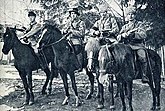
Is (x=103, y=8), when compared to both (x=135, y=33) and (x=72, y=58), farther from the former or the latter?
(x=72, y=58)

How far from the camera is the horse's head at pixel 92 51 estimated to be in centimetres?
217

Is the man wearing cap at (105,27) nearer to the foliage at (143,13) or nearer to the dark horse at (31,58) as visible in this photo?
the foliage at (143,13)

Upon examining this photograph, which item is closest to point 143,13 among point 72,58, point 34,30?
point 72,58

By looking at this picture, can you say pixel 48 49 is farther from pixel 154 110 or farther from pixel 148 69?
pixel 154 110

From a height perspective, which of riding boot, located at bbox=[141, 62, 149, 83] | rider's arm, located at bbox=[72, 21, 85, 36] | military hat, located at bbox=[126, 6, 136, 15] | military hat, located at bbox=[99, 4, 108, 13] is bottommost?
riding boot, located at bbox=[141, 62, 149, 83]

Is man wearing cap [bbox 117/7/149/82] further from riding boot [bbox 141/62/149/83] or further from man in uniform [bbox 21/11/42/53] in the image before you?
man in uniform [bbox 21/11/42/53]

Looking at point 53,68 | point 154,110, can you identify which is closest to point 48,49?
point 53,68

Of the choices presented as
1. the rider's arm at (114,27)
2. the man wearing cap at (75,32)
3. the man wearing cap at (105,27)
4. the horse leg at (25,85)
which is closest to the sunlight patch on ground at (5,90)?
the horse leg at (25,85)

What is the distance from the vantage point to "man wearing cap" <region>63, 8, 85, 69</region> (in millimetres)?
2297

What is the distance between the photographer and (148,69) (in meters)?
2.32

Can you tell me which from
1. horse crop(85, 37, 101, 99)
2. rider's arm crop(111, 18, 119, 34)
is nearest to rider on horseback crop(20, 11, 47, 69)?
horse crop(85, 37, 101, 99)

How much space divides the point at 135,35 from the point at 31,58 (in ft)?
2.79

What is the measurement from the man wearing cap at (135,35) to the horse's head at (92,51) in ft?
0.67

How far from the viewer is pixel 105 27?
2291 millimetres
